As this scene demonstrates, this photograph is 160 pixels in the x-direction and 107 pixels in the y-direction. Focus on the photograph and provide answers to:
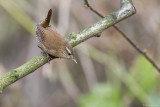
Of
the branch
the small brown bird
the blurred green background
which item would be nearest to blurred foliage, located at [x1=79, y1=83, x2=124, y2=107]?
the blurred green background

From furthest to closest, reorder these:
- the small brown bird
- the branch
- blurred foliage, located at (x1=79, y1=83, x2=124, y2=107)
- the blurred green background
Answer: the blurred green background < blurred foliage, located at (x1=79, y1=83, x2=124, y2=107) < the small brown bird < the branch

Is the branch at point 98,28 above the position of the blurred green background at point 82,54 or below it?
above

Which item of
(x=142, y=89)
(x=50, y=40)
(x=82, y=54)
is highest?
(x=50, y=40)

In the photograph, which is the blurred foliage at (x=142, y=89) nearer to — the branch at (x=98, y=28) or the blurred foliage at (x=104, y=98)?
the blurred foliage at (x=104, y=98)

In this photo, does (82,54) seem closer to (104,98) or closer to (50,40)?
(104,98)

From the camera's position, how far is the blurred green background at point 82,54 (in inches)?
134

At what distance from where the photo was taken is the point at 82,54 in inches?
155

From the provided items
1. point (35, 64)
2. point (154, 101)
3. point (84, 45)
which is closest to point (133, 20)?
point (84, 45)

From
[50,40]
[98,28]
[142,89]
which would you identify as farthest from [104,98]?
[98,28]

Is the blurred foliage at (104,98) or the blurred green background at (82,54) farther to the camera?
the blurred green background at (82,54)

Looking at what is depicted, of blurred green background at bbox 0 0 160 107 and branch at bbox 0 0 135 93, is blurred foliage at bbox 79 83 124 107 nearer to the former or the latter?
blurred green background at bbox 0 0 160 107

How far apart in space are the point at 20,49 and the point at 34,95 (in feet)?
2.73

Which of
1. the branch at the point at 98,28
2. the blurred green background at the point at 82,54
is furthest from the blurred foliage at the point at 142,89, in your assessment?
the branch at the point at 98,28

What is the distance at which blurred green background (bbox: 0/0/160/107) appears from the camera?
11.2 ft
